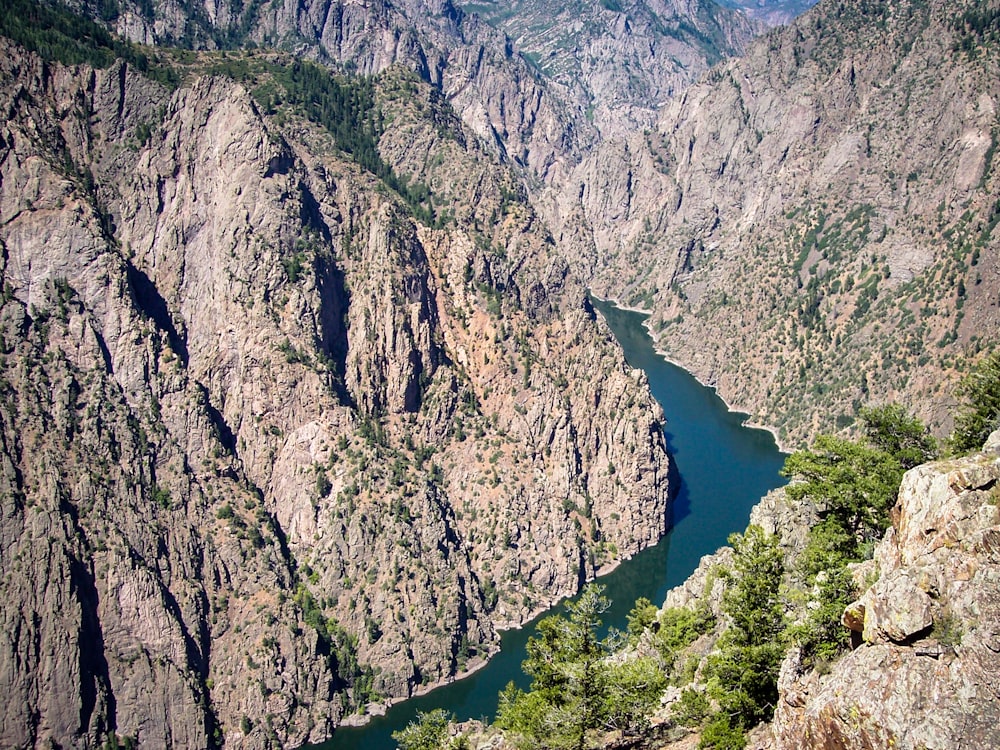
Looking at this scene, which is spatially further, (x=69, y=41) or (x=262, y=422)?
(x=69, y=41)

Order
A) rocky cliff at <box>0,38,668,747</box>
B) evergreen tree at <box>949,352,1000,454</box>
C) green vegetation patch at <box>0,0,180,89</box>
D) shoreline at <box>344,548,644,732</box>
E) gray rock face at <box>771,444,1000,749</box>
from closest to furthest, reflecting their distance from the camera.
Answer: gray rock face at <box>771,444,1000,749</box> < evergreen tree at <box>949,352,1000,454</box> < rocky cliff at <box>0,38,668,747</box> < shoreline at <box>344,548,644,732</box> < green vegetation patch at <box>0,0,180,89</box>

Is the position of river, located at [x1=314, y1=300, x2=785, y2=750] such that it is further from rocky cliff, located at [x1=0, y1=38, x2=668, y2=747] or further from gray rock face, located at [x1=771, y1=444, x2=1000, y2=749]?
gray rock face, located at [x1=771, y1=444, x2=1000, y2=749]

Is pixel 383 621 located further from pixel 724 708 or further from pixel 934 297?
pixel 934 297

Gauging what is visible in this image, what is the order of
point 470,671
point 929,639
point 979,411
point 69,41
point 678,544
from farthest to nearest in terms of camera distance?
point 678,544 < point 69,41 < point 470,671 < point 979,411 < point 929,639

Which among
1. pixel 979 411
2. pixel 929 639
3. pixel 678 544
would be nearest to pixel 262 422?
pixel 678 544

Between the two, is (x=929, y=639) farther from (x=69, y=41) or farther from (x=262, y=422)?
(x=69, y=41)

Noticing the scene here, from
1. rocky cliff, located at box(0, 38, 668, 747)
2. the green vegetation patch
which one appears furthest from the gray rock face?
the green vegetation patch

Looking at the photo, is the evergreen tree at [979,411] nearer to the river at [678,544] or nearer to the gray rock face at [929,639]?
the gray rock face at [929,639]
